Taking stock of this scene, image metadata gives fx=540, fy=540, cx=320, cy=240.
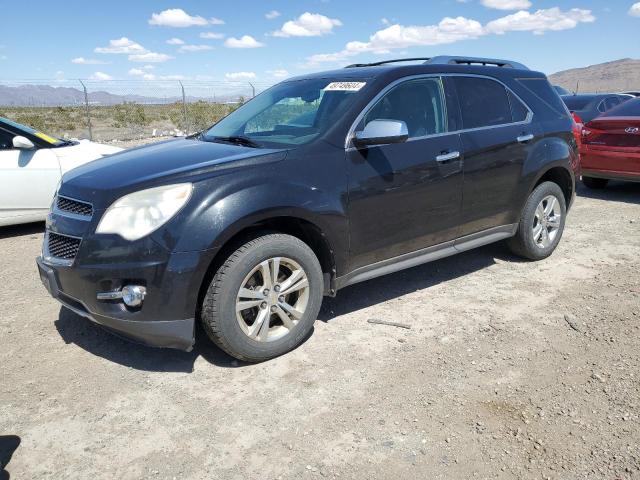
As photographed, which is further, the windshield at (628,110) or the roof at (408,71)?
the windshield at (628,110)

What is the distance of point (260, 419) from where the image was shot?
114 inches

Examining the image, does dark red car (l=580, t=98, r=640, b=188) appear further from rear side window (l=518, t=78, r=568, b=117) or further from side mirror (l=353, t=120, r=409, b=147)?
side mirror (l=353, t=120, r=409, b=147)

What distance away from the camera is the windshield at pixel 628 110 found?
8234 mm

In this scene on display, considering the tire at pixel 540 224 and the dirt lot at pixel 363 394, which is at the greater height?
the tire at pixel 540 224

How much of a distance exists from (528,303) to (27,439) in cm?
360

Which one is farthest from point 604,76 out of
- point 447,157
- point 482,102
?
point 447,157

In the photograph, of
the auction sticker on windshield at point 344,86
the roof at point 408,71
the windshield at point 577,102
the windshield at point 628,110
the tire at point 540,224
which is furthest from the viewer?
the windshield at point 577,102

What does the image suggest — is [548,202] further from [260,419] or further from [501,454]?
[260,419]

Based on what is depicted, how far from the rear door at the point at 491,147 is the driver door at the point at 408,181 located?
0.17 meters

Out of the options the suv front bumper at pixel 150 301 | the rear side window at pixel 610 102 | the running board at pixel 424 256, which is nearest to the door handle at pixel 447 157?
the running board at pixel 424 256

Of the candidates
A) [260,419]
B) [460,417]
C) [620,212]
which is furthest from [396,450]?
[620,212]

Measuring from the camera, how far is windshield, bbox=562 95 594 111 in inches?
506

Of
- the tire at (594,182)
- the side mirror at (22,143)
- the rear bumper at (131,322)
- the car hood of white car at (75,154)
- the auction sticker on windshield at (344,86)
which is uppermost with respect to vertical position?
the auction sticker on windshield at (344,86)

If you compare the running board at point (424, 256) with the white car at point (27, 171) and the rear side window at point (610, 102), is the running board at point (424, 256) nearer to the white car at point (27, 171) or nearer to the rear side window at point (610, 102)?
the white car at point (27, 171)
